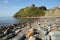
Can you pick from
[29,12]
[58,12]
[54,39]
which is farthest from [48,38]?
[29,12]

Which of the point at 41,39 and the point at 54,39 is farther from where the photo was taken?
the point at 41,39

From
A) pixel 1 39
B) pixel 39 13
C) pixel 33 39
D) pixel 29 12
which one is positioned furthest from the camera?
pixel 29 12

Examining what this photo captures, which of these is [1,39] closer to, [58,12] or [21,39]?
[21,39]

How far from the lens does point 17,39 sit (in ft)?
36.0

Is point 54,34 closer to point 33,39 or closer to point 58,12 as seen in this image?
point 33,39

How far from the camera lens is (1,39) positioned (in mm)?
12133

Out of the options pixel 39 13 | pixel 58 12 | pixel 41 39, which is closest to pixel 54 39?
pixel 41 39

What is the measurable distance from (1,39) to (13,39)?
1.55 meters

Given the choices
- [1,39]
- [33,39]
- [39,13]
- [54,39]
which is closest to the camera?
[54,39]

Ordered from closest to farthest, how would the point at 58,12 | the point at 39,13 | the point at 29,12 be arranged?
1. the point at 58,12
2. the point at 39,13
3. the point at 29,12

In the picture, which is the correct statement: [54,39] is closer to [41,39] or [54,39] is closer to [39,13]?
[41,39]

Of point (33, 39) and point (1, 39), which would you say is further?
point (1, 39)

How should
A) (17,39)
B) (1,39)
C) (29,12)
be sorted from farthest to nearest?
(29,12) → (1,39) → (17,39)

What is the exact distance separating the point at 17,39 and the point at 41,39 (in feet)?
5.75
